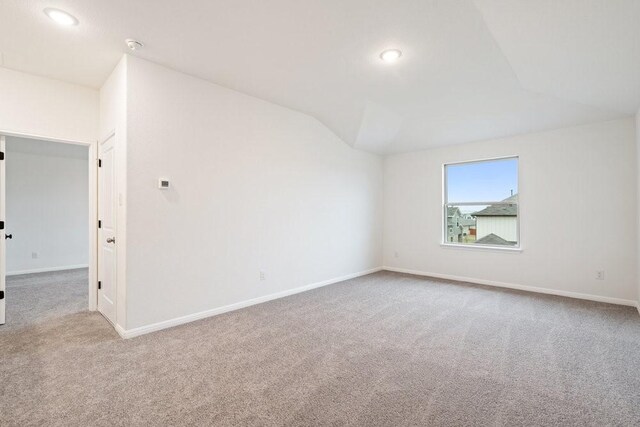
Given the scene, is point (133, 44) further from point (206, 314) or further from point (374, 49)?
point (206, 314)

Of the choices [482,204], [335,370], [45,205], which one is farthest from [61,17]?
[482,204]

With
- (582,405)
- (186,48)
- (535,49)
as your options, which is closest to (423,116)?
(535,49)

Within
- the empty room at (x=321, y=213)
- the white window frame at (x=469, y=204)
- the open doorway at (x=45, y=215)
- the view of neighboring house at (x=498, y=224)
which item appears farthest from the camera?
the open doorway at (x=45, y=215)

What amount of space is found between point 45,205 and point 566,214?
9083 mm

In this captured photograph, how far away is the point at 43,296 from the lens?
4191mm

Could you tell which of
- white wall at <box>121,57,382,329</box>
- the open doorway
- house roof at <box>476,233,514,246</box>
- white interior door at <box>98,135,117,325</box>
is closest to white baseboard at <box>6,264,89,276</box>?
the open doorway

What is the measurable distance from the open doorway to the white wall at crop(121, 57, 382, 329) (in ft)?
8.87

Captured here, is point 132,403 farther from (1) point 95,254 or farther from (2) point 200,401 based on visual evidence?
(1) point 95,254

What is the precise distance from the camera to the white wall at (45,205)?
18.7 ft

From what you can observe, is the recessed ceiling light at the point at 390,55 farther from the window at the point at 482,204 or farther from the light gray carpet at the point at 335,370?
the window at the point at 482,204

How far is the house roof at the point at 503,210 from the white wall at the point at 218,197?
252 cm

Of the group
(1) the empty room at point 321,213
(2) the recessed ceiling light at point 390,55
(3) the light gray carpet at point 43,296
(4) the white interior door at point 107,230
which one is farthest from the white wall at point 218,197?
(2) the recessed ceiling light at point 390,55

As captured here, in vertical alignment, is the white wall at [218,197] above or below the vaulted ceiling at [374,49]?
below

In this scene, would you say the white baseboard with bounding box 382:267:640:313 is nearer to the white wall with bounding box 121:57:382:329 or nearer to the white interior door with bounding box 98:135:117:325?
the white wall with bounding box 121:57:382:329
